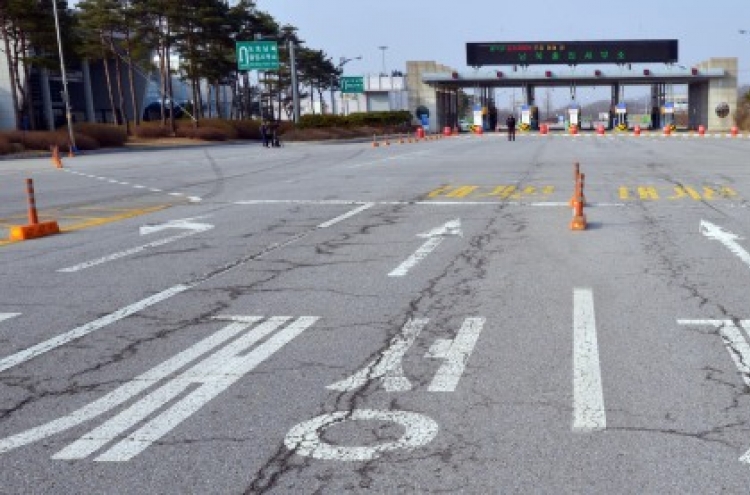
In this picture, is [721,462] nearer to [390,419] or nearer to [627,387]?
[627,387]

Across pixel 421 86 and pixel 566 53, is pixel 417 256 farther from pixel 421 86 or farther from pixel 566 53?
pixel 421 86

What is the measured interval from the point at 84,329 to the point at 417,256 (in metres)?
4.56

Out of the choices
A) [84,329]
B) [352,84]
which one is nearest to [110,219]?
A: [84,329]

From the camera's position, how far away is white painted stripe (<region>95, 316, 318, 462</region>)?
14.8ft

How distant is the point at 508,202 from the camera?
16.3m

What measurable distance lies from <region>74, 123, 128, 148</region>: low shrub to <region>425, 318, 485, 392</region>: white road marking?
55029 millimetres

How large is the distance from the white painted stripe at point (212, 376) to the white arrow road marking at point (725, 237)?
19.0 ft

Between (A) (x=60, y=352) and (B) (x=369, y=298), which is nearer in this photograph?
(A) (x=60, y=352)

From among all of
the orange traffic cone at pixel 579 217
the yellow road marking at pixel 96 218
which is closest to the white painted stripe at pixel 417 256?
the orange traffic cone at pixel 579 217

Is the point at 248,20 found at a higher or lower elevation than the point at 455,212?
higher

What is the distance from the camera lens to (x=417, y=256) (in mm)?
10320

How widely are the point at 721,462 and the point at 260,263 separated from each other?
6863mm

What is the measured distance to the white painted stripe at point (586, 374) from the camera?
470cm

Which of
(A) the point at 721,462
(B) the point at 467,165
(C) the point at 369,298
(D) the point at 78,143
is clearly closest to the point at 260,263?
(C) the point at 369,298
